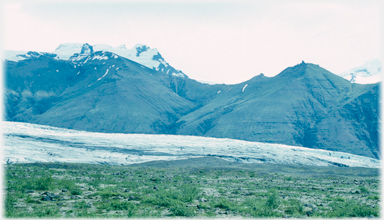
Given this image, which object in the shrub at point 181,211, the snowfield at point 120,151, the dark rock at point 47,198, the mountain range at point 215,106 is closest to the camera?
the shrub at point 181,211

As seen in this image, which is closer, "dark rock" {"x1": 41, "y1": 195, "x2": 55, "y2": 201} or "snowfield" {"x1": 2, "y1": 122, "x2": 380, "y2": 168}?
"dark rock" {"x1": 41, "y1": 195, "x2": 55, "y2": 201}

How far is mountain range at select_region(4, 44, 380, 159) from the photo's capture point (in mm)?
127812

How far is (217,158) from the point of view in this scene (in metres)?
60.5

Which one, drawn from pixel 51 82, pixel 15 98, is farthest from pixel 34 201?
pixel 51 82

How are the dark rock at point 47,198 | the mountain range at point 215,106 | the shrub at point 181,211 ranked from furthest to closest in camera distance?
the mountain range at point 215,106 → the dark rock at point 47,198 → the shrub at point 181,211

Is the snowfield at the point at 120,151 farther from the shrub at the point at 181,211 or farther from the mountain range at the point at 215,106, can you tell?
the mountain range at the point at 215,106

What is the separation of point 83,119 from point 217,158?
317 ft

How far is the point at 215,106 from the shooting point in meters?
157

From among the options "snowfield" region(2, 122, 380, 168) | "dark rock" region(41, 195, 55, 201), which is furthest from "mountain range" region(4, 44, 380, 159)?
"dark rock" region(41, 195, 55, 201)

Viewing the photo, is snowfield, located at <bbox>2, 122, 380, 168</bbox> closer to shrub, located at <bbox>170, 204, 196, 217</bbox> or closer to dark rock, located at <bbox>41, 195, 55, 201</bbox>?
dark rock, located at <bbox>41, 195, 55, 201</bbox>

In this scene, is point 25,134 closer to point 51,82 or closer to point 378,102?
point 378,102

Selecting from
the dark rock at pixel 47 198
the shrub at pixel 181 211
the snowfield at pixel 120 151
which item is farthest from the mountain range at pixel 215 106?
the shrub at pixel 181 211

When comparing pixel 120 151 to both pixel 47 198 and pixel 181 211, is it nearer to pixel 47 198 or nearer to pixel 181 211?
pixel 47 198

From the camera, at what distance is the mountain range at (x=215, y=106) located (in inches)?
5032
